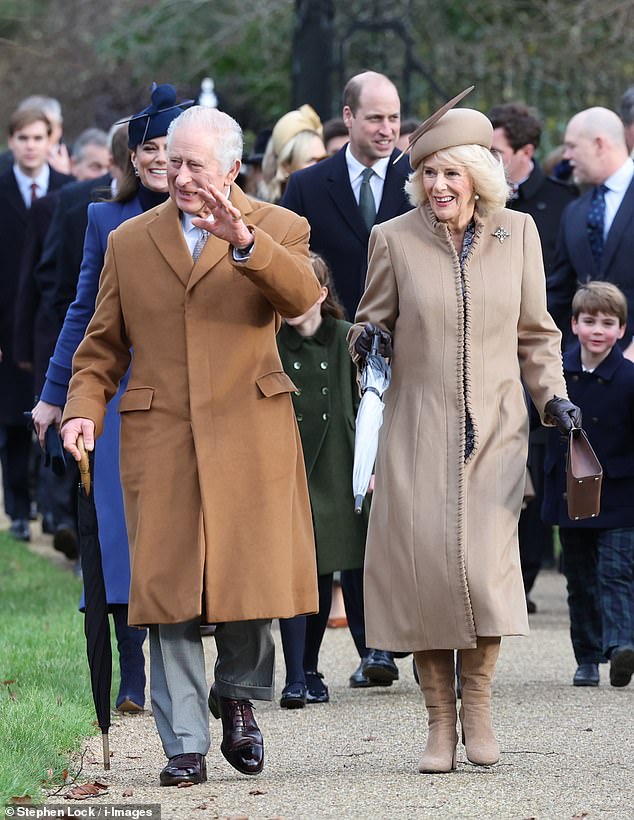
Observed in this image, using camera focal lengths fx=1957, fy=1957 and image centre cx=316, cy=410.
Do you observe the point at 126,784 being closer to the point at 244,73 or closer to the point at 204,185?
the point at 204,185

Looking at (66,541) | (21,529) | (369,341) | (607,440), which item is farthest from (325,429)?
(21,529)

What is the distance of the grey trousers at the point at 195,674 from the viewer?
19.1 feet

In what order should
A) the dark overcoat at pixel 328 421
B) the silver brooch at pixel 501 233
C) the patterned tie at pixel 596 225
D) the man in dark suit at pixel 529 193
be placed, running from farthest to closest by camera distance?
the man in dark suit at pixel 529 193 → the patterned tie at pixel 596 225 → the dark overcoat at pixel 328 421 → the silver brooch at pixel 501 233

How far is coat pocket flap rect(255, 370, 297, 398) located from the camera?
229 inches

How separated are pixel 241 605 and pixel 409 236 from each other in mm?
1300

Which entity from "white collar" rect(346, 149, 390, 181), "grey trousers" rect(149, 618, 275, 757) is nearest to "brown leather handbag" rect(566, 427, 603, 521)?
"grey trousers" rect(149, 618, 275, 757)

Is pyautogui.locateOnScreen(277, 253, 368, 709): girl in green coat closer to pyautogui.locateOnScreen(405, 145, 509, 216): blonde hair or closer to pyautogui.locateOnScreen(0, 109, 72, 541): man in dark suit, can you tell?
pyautogui.locateOnScreen(405, 145, 509, 216): blonde hair

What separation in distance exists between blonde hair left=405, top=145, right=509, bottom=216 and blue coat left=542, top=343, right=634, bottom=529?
2.21m

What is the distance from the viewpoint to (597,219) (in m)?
9.29

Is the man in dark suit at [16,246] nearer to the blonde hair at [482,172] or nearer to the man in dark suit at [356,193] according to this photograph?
the man in dark suit at [356,193]

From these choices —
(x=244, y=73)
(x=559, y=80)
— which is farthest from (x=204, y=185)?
(x=244, y=73)

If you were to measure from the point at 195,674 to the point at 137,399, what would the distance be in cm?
84

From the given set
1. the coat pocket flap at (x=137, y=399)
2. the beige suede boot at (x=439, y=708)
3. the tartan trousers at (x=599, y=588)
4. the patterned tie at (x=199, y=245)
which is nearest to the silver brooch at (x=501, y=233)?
the patterned tie at (x=199, y=245)

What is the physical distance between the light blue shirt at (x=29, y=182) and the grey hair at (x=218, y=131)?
6.22m
